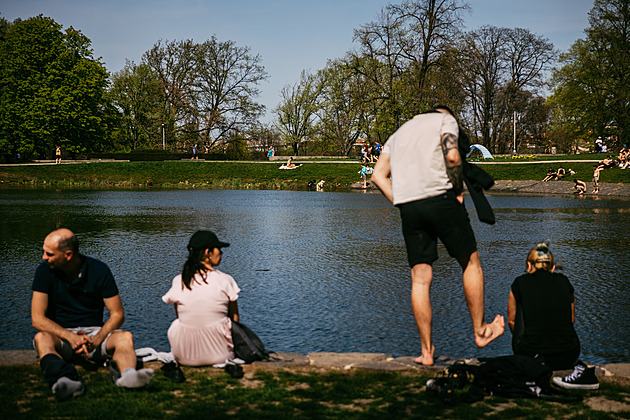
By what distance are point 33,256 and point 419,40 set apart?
43.5m

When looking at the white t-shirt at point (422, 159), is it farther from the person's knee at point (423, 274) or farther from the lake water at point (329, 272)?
the lake water at point (329, 272)

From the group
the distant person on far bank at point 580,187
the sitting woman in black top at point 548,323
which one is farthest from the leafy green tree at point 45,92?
the sitting woman in black top at point 548,323

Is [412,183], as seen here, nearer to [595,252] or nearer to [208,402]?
[208,402]

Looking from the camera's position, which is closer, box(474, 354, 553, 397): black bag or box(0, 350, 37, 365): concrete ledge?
box(474, 354, 553, 397): black bag

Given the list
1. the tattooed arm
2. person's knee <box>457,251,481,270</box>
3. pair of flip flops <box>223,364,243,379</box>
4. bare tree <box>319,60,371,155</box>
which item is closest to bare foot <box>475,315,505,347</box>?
person's knee <box>457,251,481,270</box>

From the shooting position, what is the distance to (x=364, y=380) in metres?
4.35

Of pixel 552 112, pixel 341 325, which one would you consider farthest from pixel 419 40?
pixel 341 325

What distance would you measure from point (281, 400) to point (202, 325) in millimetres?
953

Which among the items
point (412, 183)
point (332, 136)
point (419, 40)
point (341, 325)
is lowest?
point (341, 325)

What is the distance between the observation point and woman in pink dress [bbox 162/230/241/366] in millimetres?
4625

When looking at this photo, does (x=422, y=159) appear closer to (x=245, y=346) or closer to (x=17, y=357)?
(x=245, y=346)

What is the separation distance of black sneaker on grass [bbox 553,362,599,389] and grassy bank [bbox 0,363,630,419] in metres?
0.05

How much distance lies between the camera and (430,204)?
4.77 meters

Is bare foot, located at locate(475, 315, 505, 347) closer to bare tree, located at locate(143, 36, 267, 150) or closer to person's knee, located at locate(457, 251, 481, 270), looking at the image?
person's knee, located at locate(457, 251, 481, 270)
